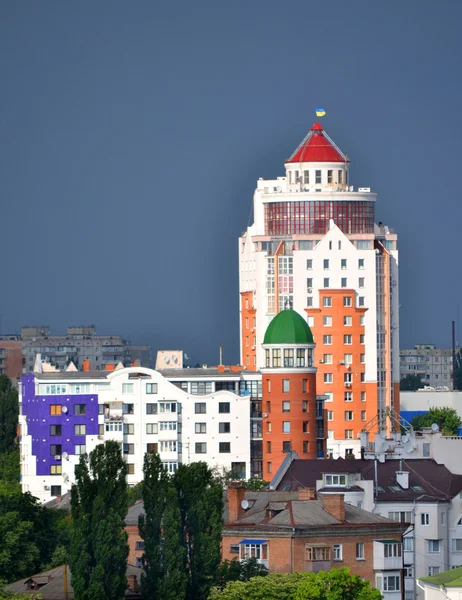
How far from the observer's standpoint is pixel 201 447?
170 meters

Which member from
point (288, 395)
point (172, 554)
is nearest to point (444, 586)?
point (172, 554)

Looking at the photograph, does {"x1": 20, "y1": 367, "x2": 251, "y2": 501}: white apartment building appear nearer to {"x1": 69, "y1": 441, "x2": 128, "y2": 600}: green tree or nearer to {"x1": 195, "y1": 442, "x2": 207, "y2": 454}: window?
{"x1": 195, "y1": 442, "x2": 207, "y2": 454}: window

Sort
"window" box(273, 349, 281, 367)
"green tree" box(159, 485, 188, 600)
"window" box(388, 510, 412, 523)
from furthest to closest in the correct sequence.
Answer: "window" box(273, 349, 281, 367) → "window" box(388, 510, 412, 523) → "green tree" box(159, 485, 188, 600)

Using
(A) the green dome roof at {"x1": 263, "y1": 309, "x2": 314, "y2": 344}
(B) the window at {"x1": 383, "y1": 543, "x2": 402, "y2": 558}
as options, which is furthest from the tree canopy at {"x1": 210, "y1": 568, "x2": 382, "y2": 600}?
(A) the green dome roof at {"x1": 263, "y1": 309, "x2": 314, "y2": 344}

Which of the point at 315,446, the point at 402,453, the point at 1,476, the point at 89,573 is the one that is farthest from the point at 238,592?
the point at 1,476

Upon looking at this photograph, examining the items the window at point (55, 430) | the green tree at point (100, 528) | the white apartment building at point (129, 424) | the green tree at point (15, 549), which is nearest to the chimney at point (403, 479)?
the green tree at point (15, 549)

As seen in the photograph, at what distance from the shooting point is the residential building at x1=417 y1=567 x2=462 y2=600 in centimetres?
9700

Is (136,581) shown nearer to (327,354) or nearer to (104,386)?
(104,386)

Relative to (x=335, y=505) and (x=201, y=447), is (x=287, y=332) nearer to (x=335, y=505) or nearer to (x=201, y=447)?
(x=201, y=447)

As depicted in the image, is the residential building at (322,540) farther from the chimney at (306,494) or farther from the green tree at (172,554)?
the green tree at (172,554)

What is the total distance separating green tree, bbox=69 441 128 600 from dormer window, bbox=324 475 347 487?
16096mm

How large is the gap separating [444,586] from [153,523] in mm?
15864

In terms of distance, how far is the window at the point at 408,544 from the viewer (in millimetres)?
117688

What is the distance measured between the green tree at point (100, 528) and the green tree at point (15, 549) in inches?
337
